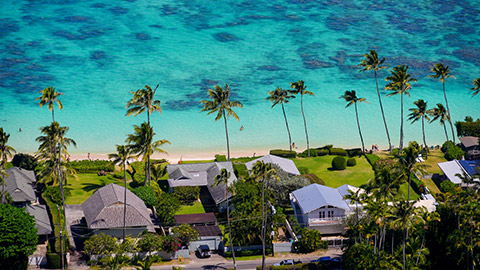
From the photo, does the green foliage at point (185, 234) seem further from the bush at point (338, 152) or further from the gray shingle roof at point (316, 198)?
Answer: the bush at point (338, 152)

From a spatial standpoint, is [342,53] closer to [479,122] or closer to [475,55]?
[475,55]

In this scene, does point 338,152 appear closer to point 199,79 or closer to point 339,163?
point 339,163

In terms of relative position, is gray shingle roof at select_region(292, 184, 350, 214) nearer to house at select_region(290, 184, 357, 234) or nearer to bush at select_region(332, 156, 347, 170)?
house at select_region(290, 184, 357, 234)

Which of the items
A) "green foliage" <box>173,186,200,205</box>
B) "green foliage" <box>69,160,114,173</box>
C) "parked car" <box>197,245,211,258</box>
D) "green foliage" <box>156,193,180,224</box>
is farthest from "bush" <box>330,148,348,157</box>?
"parked car" <box>197,245,211,258</box>

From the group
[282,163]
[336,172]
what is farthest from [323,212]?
[336,172]

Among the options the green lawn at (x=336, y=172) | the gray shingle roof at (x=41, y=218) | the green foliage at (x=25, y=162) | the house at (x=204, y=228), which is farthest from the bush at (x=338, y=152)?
the gray shingle roof at (x=41, y=218)
